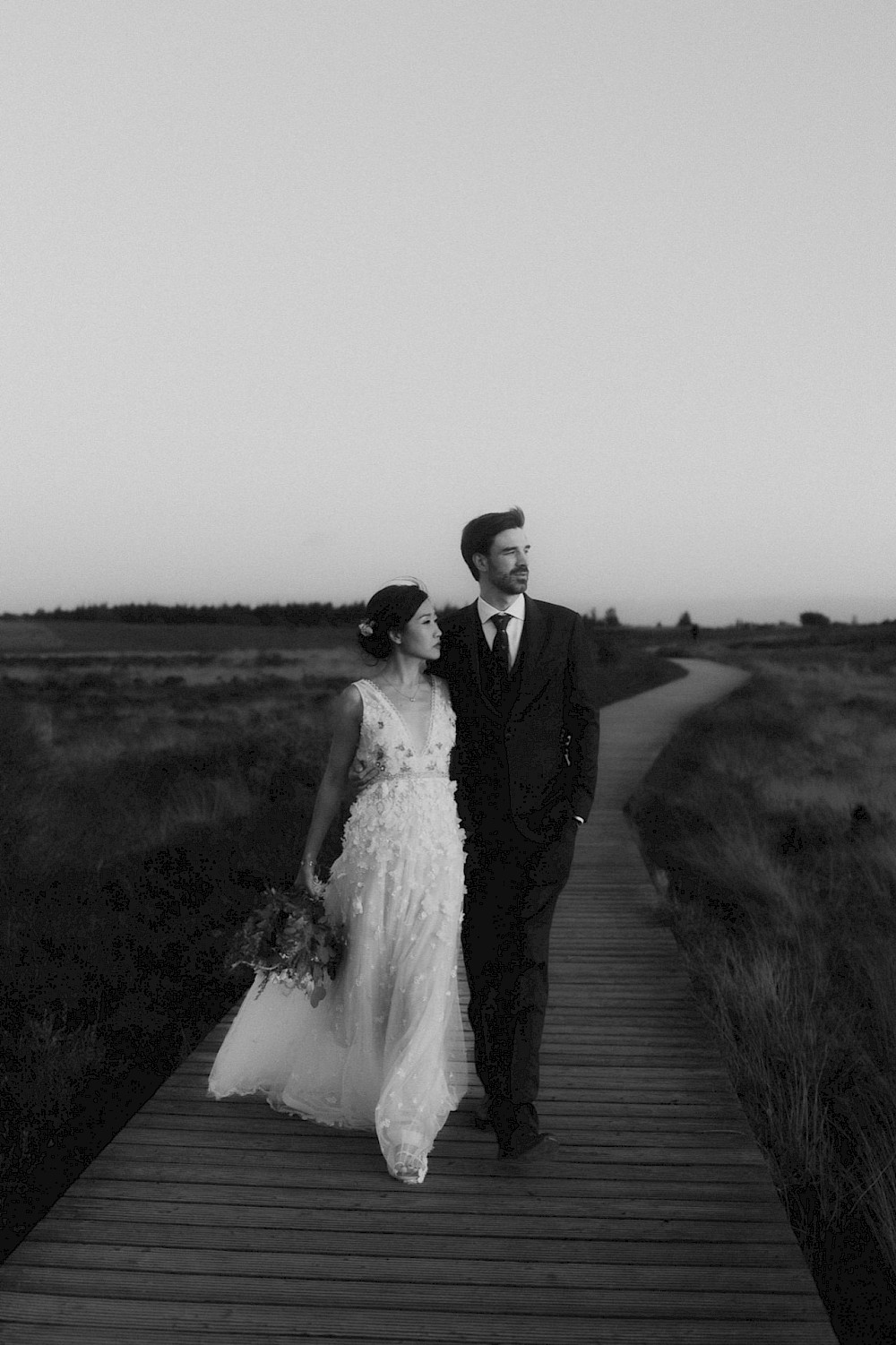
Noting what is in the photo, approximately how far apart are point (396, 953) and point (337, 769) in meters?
0.66

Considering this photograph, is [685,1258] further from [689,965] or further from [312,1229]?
[689,965]

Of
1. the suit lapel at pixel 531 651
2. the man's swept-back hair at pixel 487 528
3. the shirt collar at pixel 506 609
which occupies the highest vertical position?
the man's swept-back hair at pixel 487 528

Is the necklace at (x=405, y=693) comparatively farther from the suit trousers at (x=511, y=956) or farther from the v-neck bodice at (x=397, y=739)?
the suit trousers at (x=511, y=956)

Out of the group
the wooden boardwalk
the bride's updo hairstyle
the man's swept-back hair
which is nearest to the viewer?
the wooden boardwalk

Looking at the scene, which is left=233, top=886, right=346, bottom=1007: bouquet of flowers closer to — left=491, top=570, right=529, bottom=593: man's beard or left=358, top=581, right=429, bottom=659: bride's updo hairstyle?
left=358, top=581, right=429, bottom=659: bride's updo hairstyle

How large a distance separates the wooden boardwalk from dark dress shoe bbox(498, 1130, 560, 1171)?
53mm

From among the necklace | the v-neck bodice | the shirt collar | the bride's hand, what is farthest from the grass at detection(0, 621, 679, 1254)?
the shirt collar

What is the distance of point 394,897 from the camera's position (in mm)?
3748

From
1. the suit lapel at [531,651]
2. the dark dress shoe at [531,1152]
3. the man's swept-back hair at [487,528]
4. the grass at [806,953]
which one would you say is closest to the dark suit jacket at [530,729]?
the suit lapel at [531,651]

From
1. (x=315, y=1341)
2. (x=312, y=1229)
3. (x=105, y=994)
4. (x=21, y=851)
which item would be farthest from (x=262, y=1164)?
(x=21, y=851)

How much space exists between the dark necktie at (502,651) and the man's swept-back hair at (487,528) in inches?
9.6

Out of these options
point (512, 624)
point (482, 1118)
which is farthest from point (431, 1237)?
point (512, 624)

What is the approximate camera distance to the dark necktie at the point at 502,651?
3752 mm

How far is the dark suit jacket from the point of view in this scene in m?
3.75
